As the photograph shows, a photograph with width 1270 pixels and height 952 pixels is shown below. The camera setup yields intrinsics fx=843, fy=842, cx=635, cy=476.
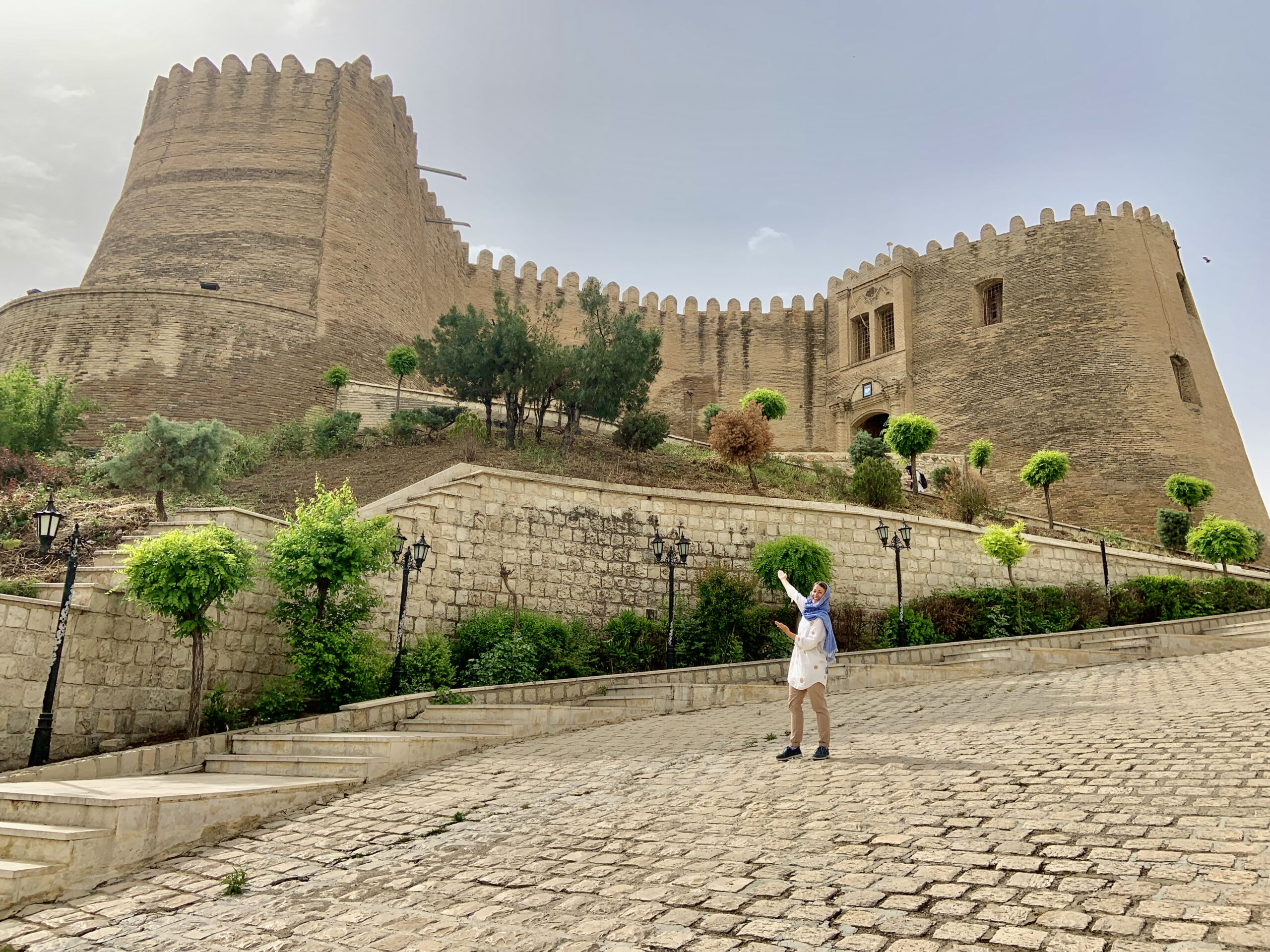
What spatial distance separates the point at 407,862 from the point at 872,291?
30.2m

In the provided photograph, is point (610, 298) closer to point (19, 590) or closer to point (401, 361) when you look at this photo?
point (401, 361)

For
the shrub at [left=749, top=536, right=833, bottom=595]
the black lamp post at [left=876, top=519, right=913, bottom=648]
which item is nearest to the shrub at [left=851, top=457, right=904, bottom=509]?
the black lamp post at [left=876, top=519, right=913, bottom=648]

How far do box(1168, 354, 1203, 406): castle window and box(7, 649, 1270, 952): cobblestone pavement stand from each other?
22.1 metres

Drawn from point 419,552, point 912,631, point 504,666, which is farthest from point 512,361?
point 912,631

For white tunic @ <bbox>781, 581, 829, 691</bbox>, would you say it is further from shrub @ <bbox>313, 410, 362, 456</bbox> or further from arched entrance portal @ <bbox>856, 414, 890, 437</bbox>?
arched entrance portal @ <bbox>856, 414, 890, 437</bbox>

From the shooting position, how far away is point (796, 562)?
12570mm

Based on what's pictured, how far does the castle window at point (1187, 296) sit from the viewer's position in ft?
91.0

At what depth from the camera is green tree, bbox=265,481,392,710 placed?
28.4ft

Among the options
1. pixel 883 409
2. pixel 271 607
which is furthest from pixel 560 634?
pixel 883 409

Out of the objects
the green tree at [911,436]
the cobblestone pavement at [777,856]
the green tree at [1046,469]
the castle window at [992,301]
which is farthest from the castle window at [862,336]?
the cobblestone pavement at [777,856]

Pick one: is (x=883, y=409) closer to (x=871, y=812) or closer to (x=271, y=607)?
(x=271, y=607)

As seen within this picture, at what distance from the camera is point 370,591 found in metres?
9.84

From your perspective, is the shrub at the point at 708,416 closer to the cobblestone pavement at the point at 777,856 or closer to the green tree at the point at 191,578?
the green tree at the point at 191,578

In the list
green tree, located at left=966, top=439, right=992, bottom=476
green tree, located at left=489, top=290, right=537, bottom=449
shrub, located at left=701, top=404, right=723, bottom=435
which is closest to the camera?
green tree, located at left=489, top=290, right=537, bottom=449
